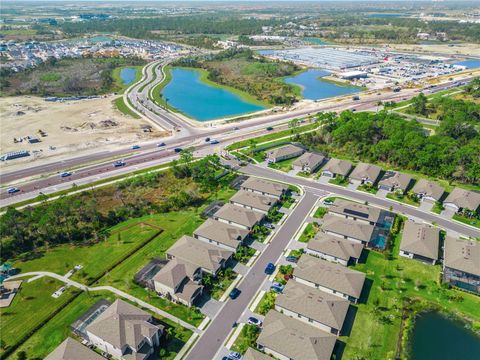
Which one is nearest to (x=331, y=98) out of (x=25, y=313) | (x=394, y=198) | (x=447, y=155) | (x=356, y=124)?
(x=356, y=124)

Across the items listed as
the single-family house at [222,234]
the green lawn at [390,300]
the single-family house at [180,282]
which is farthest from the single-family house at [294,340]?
the single-family house at [222,234]

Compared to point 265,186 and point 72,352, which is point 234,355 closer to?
point 72,352

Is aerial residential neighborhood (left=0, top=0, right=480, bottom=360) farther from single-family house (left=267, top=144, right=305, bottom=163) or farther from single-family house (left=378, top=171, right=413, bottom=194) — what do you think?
single-family house (left=267, top=144, right=305, bottom=163)

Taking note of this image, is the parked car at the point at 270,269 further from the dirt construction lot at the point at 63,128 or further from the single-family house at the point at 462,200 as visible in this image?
the dirt construction lot at the point at 63,128

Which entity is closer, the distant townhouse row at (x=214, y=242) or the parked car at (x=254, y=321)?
the parked car at (x=254, y=321)

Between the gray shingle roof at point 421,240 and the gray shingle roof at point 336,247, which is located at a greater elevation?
the gray shingle roof at point 421,240

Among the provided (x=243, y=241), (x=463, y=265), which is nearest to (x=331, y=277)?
(x=243, y=241)

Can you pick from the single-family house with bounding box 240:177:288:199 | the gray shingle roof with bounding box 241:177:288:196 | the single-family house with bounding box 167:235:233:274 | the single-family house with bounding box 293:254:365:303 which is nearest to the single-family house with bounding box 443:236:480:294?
the single-family house with bounding box 293:254:365:303
